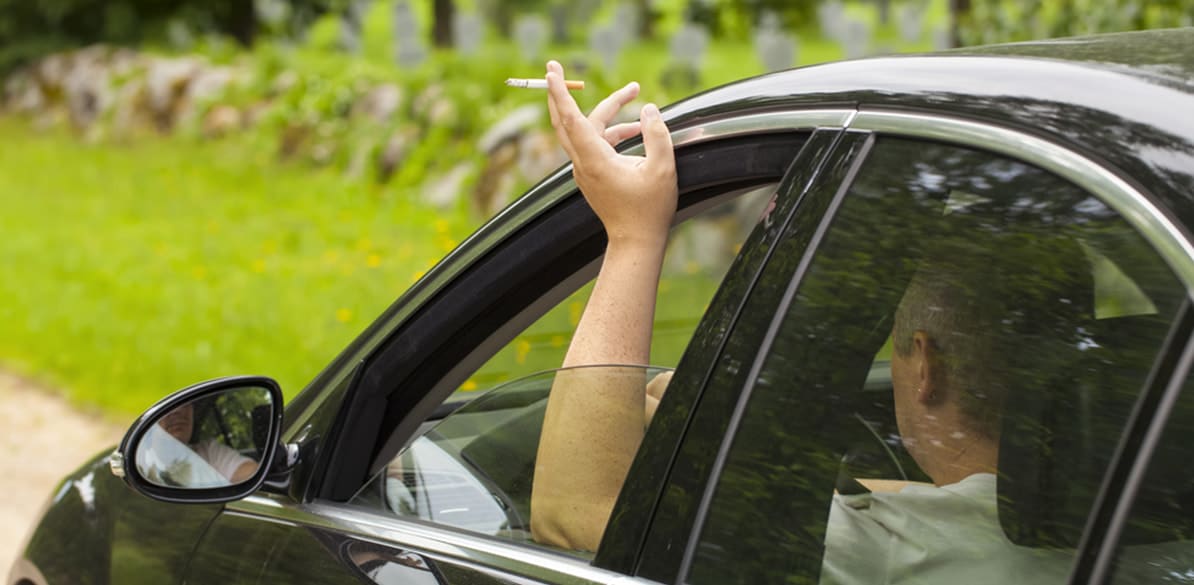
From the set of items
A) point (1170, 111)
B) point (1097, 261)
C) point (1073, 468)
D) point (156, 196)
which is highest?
point (1170, 111)

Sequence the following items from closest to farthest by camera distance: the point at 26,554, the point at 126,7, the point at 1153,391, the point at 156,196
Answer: the point at 1153,391 → the point at 26,554 → the point at 156,196 → the point at 126,7

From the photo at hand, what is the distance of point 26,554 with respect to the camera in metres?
2.80

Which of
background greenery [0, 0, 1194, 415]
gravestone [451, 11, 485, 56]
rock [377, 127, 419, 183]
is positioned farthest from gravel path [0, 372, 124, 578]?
gravestone [451, 11, 485, 56]

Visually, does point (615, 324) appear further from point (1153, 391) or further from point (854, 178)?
point (1153, 391)

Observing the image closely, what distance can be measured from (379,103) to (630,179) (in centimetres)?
1186

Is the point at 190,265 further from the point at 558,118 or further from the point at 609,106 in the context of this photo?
the point at 558,118

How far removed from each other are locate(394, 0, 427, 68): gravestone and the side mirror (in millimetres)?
14114

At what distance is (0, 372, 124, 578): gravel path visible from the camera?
6020mm

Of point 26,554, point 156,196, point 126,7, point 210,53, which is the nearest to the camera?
point 26,554

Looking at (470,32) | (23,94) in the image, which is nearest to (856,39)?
(470,32)

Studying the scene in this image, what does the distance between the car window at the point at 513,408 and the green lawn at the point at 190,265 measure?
4.79 meters

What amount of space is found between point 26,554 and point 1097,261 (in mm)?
2274

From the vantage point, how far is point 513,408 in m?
1.89

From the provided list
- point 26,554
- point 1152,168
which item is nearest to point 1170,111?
point 1152,168
